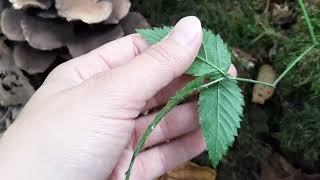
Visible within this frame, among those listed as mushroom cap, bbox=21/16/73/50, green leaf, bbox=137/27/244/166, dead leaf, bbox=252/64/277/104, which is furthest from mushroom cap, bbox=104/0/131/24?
green leaf, bbox=137/27/244/166

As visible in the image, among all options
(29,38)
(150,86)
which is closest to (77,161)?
(150,86)

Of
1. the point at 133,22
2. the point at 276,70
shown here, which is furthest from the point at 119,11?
the point at 276,70

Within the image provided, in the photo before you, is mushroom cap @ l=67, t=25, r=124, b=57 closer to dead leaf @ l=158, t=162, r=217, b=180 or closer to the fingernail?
dead leaf @ l=158, t=162, r=217, b=180

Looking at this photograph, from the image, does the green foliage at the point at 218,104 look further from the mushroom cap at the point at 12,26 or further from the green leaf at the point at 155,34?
the mushroom cap at the point at 12,26

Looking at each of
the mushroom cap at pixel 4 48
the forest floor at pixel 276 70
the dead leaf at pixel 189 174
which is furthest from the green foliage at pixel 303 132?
the mushroom cap at pixel 4 48

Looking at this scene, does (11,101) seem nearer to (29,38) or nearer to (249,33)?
(29,38)
